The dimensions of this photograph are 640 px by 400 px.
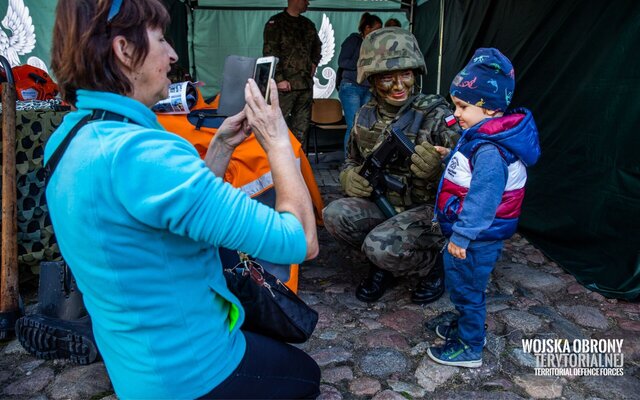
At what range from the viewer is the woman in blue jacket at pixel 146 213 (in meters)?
1.06

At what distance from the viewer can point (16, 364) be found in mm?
2600

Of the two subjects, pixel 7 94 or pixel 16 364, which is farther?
pixel 7 94

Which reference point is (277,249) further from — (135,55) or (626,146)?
(626,146)

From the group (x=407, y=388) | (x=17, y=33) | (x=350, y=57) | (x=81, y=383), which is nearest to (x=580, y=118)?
(x=407, y=388)

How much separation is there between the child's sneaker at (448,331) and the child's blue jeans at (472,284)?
0.08 metres

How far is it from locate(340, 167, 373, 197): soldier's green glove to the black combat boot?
1911 millimetres

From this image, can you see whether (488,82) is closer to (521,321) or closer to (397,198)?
(397,198)

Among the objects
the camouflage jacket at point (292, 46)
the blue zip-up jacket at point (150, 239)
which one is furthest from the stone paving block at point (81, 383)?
the camouflage jacket at point (292, 46)

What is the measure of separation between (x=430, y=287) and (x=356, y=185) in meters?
0.89

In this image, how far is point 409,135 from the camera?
3.20 metres

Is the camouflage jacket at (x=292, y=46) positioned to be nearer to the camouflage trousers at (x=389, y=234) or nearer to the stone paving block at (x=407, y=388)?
the camouflage trousers at (x=389, y=234)

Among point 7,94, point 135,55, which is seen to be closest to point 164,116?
→ point 7,94

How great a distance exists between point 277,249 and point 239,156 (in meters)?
1.83

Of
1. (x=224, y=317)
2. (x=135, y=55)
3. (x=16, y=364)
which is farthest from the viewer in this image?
(x=16, y=364)
